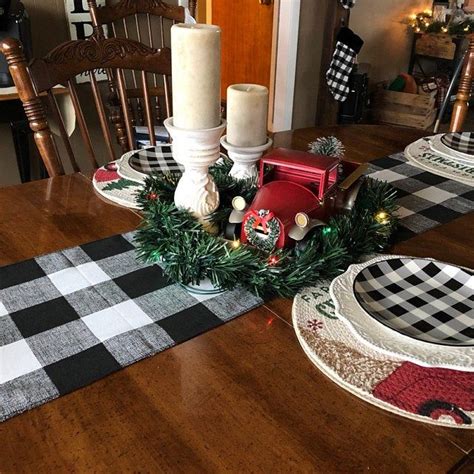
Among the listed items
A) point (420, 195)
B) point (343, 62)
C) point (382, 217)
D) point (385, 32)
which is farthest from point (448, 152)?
point (385, 32)

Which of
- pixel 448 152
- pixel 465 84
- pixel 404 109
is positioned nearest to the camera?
pixel 448 152

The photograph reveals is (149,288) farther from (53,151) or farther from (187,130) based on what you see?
(53,151)

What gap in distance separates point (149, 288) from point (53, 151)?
581 millimetres

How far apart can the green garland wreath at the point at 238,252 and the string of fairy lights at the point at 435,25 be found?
13.7ft

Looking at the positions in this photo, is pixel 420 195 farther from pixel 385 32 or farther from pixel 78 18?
pixel 385 32

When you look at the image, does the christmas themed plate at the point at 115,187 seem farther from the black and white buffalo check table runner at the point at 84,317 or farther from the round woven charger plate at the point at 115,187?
the black and white buffalo check table runner at the point at 84,317

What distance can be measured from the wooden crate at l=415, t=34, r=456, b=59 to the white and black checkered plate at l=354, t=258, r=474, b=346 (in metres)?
4.21

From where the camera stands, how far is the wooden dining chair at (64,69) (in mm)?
1123

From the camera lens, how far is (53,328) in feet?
2.19

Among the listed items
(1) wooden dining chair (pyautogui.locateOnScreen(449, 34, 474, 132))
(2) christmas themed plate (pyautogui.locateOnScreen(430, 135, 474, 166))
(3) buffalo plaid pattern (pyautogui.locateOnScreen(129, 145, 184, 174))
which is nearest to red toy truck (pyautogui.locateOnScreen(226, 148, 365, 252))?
(3) buffalo plaid pattern (pyautogui.locateOnScreen(129, 145, 184, 174))

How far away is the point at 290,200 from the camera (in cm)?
78

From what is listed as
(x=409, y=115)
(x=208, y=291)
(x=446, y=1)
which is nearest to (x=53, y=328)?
(x=208, y=291)

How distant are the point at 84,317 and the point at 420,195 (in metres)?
0.77

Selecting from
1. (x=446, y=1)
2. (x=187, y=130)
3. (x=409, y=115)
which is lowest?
(x=409, y=115)
